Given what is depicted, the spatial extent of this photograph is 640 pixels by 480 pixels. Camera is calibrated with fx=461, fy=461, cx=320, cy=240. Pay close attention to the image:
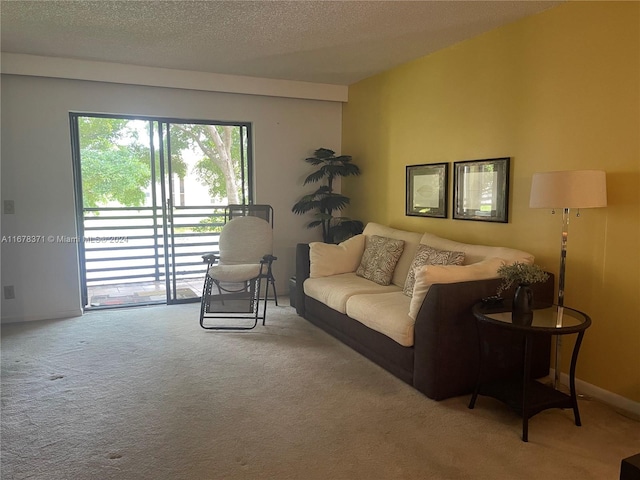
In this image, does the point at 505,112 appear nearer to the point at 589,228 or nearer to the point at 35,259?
the point at 589,228

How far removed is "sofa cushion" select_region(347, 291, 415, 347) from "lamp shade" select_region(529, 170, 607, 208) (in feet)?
3.61

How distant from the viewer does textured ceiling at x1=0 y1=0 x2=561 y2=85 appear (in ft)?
9.84

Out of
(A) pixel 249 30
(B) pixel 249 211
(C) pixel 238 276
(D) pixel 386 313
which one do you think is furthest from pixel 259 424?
(B) pixel 249 211

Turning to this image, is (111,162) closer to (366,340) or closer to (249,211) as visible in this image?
(249,211)

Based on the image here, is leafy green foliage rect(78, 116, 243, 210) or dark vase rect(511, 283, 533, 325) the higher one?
leafy green foliage rect(78, 116, 243, 210)

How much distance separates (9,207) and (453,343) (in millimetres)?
4120

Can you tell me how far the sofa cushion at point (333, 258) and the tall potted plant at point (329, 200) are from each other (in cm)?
77

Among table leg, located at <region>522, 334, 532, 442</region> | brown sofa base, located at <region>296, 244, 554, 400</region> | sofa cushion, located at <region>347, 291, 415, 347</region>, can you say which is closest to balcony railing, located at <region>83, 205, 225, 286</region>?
sofa cushion, located at <region>347, 291, 415, 347</region>

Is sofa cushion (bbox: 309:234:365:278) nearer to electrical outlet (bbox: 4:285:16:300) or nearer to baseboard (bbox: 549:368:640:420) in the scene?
baseboard (bbox: 549:368:640:420)

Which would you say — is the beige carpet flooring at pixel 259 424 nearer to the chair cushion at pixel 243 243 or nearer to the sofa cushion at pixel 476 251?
the sofa cushion at pixel 476 251

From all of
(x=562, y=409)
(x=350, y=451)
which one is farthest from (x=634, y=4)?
(x=350, y=451)

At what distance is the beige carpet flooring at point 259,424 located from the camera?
6.95 ft

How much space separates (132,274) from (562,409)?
4880mm

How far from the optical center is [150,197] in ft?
17.8
